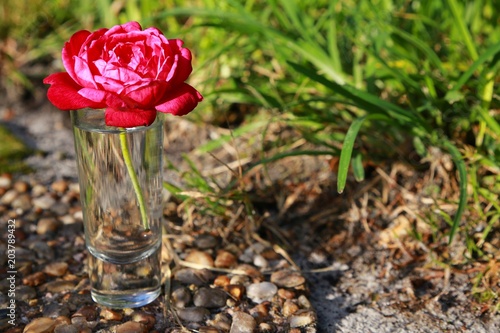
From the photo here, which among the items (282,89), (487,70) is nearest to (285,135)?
(282,89)

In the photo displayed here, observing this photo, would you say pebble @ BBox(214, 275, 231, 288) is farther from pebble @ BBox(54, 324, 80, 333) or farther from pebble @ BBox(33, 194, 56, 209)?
pebble @ BBox(33, 194, 56, 209)

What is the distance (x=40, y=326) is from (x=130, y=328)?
19cm

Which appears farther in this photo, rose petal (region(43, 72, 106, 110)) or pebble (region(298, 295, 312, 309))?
pebble (region(298, 295, 312, 309))

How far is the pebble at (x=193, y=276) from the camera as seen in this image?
172cm

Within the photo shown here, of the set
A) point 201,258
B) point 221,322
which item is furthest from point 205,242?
point 221,322

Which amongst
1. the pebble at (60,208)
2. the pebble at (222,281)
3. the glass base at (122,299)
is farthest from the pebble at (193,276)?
the pebble at (60,208)

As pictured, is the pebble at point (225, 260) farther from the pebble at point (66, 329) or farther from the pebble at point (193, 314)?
the pebble at point (66, 329)

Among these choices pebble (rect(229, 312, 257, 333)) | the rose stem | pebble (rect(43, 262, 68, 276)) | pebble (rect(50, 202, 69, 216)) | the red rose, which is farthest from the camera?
pebble (rect(50, 202, 69, 216))

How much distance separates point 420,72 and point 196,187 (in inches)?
28.6

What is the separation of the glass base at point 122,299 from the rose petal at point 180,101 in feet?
1.54

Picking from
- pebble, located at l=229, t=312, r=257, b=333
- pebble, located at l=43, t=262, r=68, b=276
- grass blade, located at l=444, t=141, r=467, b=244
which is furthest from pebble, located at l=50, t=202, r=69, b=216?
grass blade, located at l=444, t=141, r=467, b=244

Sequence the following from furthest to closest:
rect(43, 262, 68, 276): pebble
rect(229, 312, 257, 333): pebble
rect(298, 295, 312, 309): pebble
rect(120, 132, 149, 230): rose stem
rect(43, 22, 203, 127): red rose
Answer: rect(43, 262, 68, 276): pebble < rect(298, 295, 312, 309): pebble < rect(229, 312, 257, 333): pebble < rect(120, 132, 149, 230): rose stem < rect(43, 22, 203, 127): red rose

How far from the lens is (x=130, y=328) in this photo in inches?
59.9

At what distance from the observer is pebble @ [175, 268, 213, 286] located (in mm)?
1718
